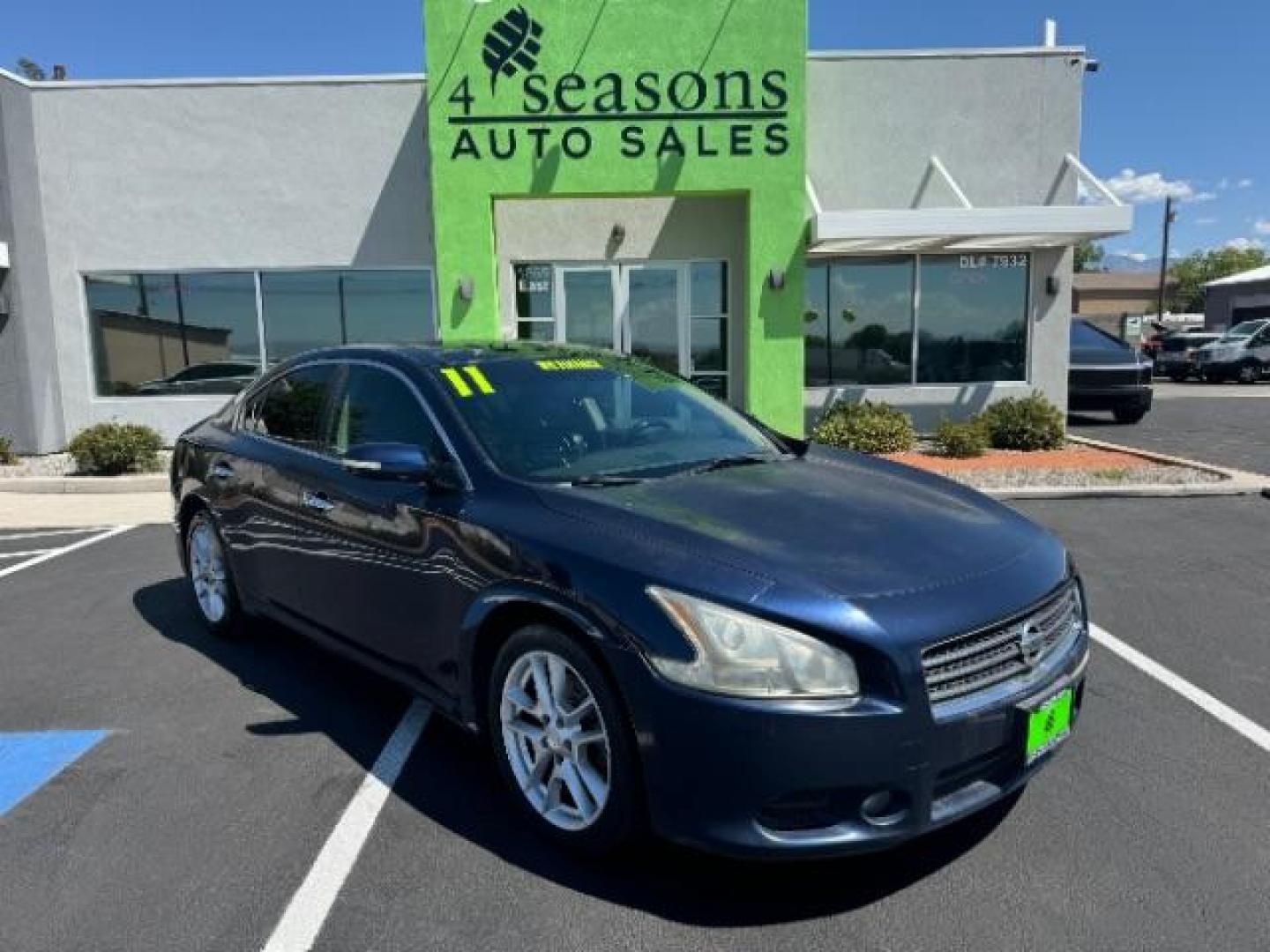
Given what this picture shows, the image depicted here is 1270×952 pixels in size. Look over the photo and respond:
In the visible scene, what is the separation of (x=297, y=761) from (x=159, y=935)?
106 centimetres

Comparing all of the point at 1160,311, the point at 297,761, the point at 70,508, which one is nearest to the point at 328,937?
the point at 297,761

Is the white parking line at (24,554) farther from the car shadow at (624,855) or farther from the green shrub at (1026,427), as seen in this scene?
the green shrub at (1026,427)

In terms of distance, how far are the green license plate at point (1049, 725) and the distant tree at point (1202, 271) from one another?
3497 inches

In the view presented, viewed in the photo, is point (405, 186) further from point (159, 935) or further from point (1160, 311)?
point (1160, 311)

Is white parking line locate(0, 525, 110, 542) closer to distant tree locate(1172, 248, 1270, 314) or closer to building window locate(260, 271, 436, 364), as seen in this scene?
building window locate(260, 271, 436, 364)

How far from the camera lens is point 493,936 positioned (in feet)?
8.51

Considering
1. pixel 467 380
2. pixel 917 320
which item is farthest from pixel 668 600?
pixel 917 320

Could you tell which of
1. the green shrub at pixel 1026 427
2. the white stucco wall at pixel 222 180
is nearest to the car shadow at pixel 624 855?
the green shrub at pixel 1026 427

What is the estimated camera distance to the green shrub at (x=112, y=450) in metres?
10.4

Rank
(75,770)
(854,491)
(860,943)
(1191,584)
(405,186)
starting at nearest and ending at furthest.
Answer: (860,943) < (854,491) < (75,770) < (1191,584) < (405,186)

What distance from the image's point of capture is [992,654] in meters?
2.66

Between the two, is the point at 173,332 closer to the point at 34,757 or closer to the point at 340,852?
the point at 34,757

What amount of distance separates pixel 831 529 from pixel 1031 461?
8672 mm

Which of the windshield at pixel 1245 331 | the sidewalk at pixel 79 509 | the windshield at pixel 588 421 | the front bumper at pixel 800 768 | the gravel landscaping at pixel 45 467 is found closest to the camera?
the front bumper at pixel 800 768
